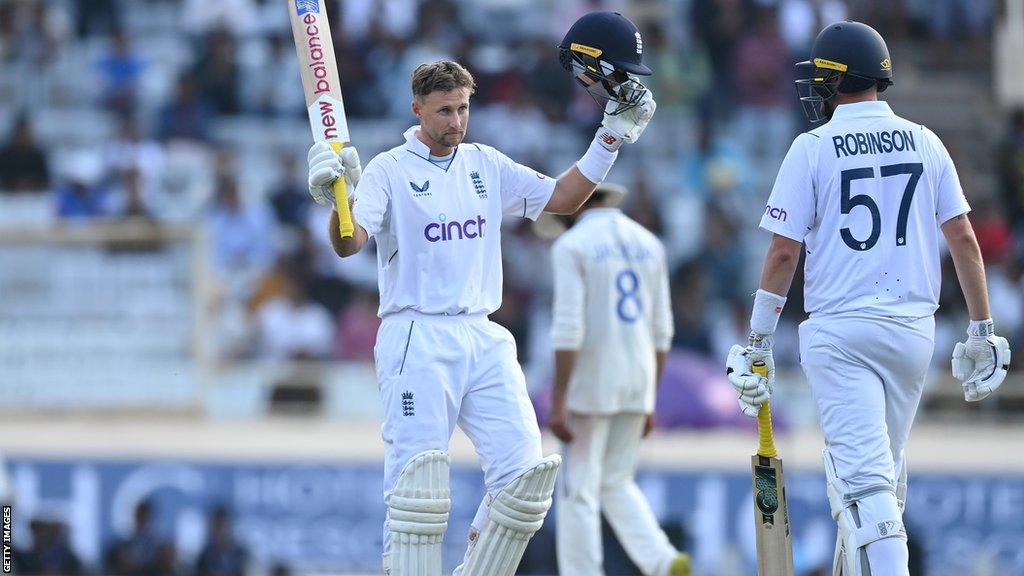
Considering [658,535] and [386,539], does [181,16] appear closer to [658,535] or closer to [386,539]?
[658,535]

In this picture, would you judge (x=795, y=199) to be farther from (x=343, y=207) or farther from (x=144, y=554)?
(x=144, y=554)

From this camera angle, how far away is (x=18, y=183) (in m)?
14.6

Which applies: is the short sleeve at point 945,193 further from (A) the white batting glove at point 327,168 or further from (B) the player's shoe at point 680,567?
(B) the player's shoe at point 680,567

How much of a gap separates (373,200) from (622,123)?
3.25 feet

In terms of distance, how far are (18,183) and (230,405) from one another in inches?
140

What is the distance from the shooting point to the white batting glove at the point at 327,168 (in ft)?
19.4

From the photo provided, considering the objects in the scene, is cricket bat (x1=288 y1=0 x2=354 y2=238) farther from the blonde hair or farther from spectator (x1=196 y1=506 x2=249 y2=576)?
spectator (x1=196 y1=506 x2=249 y2=576)

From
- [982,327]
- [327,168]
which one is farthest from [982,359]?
[327,168]

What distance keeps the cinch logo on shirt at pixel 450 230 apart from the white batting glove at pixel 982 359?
1857mm

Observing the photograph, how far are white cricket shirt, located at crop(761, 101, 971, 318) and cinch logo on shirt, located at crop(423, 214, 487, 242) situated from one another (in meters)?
1.07

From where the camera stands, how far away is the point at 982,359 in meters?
6.15

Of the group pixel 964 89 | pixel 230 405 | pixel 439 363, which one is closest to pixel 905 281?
pixel 439 363

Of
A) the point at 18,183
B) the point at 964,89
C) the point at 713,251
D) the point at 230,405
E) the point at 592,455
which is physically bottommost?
the point at 592,455

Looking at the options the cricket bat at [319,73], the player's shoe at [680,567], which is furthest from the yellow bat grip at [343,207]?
the player's shoe at [680,567]
